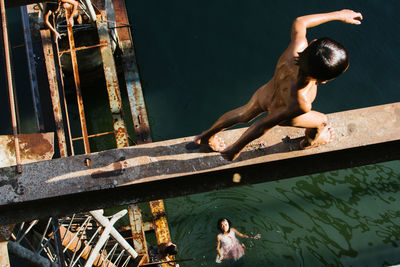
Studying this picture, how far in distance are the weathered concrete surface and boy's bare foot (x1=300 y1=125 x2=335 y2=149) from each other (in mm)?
109

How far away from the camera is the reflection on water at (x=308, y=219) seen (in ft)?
27.3

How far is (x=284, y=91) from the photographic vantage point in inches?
118

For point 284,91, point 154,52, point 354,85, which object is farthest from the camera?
point 154,52

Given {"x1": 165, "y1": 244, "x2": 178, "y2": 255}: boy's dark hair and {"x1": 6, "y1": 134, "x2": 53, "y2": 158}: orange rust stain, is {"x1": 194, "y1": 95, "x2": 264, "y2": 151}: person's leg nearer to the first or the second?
{"x1": 6, "y1": 134, "x2": 53, "y2": 158}: orange rust stain

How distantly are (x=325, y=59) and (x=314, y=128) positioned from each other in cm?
95

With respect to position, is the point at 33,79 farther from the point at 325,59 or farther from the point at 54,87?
the point at 325,59

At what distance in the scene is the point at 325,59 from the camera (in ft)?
8.32

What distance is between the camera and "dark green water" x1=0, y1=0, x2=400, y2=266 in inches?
335

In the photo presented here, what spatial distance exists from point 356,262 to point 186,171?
6.24 metres

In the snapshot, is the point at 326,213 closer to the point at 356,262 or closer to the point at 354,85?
the point at 356,262

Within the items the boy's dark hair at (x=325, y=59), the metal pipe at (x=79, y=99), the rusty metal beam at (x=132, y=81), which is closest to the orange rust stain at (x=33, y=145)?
the metal pipe at (x=79, y=99)

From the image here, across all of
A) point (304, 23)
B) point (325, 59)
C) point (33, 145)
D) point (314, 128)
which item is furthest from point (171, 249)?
point (325, 59)

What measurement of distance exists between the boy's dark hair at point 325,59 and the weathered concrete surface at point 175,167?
125 centimetres

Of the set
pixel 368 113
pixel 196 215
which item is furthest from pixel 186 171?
pixel 196 215
